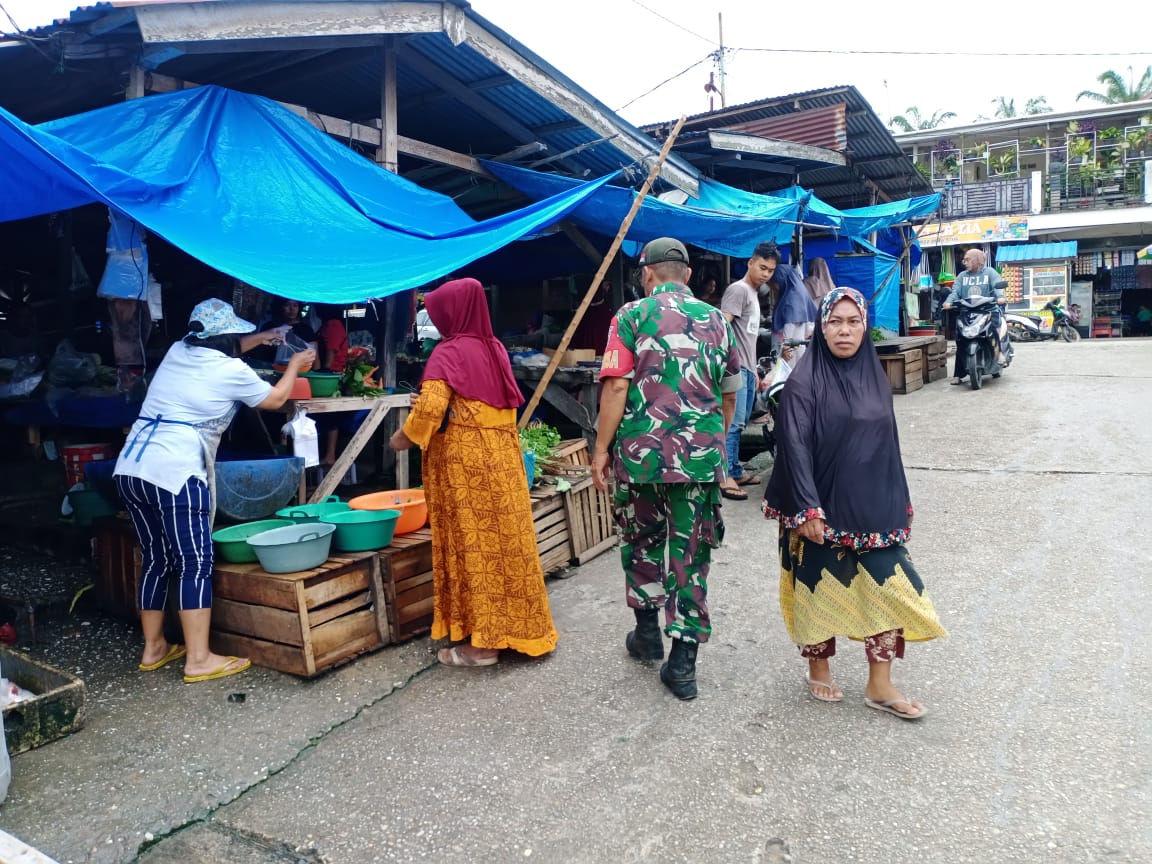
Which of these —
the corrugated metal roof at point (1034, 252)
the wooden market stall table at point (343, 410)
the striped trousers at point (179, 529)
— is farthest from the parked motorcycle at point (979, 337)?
the corrugated metal roof at point (1034, 252)

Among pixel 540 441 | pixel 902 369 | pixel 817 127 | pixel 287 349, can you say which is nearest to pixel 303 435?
pixel 287 349

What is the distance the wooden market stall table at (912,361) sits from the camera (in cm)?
1038

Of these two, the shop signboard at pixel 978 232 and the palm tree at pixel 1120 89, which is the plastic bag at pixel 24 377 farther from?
the palm tree at pixel 1120 89

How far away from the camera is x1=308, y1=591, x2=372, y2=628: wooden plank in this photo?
3.33 meters

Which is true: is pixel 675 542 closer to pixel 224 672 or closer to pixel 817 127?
pixel 224 672

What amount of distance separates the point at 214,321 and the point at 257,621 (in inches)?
52.0

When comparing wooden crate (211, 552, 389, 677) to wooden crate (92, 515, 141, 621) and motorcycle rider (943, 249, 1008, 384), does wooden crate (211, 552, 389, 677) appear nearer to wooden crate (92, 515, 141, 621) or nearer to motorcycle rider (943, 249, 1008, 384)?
wooden crate (92, 515, 141, 621)

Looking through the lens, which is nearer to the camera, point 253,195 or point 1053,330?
point 253,195

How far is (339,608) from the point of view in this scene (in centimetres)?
344

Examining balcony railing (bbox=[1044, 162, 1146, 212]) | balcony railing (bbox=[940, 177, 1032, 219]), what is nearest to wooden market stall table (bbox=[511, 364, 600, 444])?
balcony railing (bbox=[940, 177, 1032, 219])

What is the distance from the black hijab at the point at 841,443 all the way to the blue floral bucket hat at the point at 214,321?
2.39m

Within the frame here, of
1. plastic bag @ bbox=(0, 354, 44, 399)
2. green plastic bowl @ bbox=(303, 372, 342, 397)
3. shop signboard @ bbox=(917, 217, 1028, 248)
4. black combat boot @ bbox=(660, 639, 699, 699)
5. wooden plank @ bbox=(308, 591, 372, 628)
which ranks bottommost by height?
black combat boot @ bbox=(660, 639, 699, 699)

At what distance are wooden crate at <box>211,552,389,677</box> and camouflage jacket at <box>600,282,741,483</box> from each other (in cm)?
129

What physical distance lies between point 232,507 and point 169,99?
229 cm
